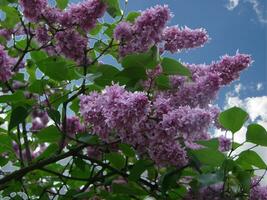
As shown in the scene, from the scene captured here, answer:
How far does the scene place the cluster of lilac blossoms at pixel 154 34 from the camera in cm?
209

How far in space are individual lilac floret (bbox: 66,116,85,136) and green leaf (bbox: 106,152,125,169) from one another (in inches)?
9.1

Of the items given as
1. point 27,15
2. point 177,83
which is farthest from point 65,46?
point 177,83

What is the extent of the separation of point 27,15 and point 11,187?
814 millimetres

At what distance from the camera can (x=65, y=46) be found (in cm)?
230

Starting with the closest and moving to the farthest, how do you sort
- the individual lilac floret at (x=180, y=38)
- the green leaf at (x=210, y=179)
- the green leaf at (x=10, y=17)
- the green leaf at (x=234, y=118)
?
the green leaf at (x=210, y=179) → the green leaf at (x=234, y=118) → the individual lilac floret at (x=180, y=38) → the green leaf at (x=10, y=17)

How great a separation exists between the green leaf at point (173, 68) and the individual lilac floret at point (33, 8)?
70 centimetres

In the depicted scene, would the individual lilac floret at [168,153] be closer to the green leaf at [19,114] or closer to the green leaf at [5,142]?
the green leaf at [19,114]

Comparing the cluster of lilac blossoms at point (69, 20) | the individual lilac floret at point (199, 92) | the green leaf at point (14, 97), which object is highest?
the cluster of lilac blossoms at point (69, 20)

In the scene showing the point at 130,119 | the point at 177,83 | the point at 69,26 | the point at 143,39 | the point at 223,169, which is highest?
the point at 69,26

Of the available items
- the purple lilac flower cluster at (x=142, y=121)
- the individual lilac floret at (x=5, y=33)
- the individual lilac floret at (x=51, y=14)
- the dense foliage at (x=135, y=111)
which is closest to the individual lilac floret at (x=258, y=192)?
the dense foliage at (x=135, y=111)

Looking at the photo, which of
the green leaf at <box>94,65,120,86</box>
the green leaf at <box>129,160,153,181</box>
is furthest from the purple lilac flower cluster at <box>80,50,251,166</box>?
the green leaf at <box>94,65,120,86</box>

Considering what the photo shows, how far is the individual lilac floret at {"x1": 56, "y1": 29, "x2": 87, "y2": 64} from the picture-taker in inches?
89.3

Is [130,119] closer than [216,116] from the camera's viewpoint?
Yes

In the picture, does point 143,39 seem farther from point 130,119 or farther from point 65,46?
point 130,119
